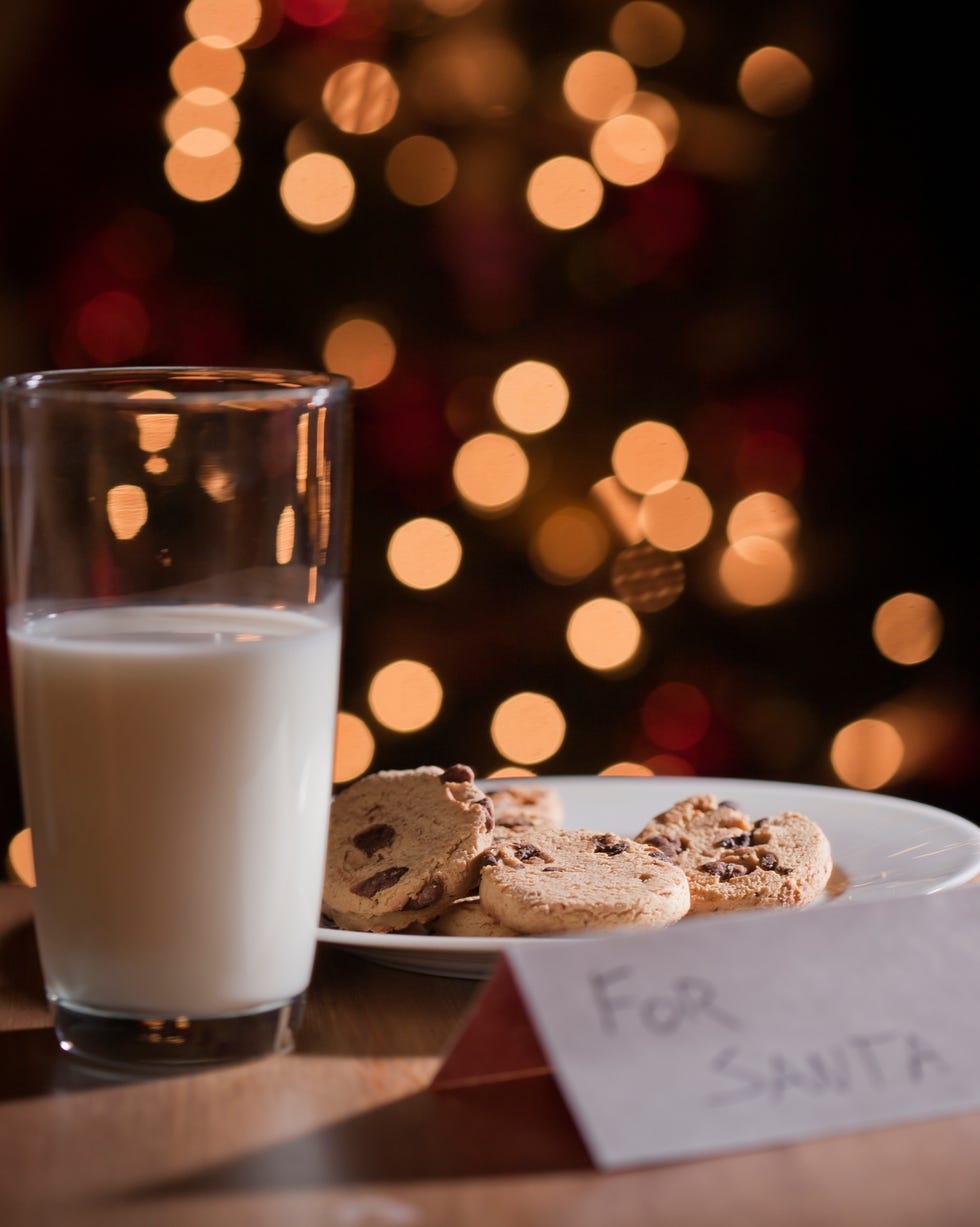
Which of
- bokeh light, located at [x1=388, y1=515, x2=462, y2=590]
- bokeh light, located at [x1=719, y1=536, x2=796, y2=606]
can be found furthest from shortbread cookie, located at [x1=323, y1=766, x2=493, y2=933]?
bokeh light, located at [x1=719, y1=536, x2=796, y2=606]

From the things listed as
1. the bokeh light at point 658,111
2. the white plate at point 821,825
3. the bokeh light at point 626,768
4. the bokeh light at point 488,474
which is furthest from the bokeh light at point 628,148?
the white plate at point 821,825

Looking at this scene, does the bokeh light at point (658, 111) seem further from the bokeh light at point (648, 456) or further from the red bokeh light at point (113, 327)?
the red bokeh light at point (113, 327)

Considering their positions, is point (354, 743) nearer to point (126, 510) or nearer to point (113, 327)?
point (113, 327)

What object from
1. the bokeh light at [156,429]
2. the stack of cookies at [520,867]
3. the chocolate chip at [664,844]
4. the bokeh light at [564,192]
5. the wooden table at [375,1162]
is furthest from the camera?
the bokeh light at [564,192]

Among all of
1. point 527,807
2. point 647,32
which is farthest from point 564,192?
point 527,807

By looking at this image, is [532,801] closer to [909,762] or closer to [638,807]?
[638,807]

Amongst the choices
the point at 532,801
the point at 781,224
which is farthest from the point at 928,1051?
the point at 781,224
